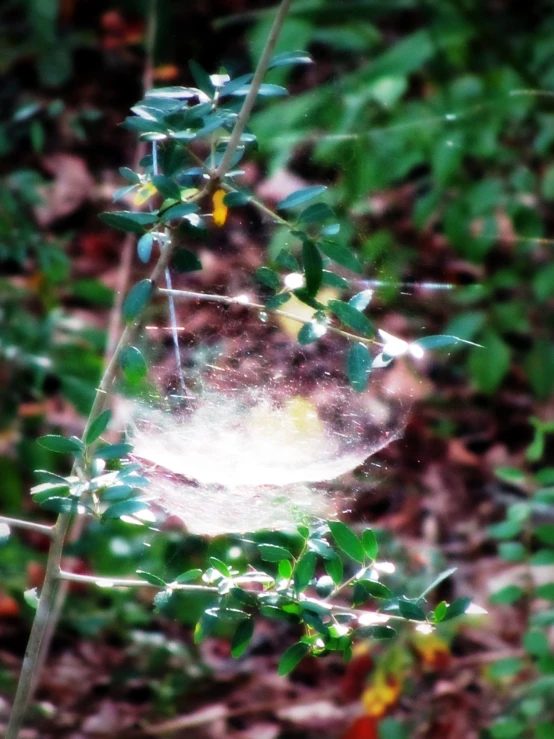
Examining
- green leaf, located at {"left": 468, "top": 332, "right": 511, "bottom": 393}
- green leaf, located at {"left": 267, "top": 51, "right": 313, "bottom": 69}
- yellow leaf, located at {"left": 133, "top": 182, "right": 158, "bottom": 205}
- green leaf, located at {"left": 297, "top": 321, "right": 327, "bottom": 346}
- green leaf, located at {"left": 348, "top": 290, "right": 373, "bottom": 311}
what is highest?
green leaf, located at {"left": 267, "top": 51, "right": 313, "bottom": 69}

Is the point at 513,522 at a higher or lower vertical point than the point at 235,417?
lower

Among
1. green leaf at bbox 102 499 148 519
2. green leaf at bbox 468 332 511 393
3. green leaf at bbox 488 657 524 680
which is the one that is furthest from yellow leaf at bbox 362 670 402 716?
green leaf at bbox 102 499 148 519

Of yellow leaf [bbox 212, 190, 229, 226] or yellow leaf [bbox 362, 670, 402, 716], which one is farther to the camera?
yellow leaf [bbox 362, 670, 402, 716]

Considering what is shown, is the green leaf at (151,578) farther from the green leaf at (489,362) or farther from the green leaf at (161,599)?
the green leaf at (489,362)

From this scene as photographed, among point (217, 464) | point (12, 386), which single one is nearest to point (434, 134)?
point (12, 386)

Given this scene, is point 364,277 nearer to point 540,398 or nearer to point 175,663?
point 175,663

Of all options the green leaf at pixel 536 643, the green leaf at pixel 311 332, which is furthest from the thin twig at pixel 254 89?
the green leaf at pixel 536 643

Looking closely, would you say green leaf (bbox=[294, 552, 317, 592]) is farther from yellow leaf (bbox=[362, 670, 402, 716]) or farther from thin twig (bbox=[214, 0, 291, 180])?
yellow leaf (bbox=[362, 670, 402, 716])
